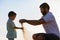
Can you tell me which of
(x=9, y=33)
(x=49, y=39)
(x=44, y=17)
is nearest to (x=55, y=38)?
(x=49, y=39)

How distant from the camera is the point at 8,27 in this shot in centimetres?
872

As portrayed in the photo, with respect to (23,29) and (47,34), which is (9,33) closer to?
(23,29)

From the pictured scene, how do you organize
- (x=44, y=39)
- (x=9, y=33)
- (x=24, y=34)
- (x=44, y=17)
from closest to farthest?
(x=44, y=39) → (x=44, y=17) → (x=24, y=34) → (x=9, y=33)

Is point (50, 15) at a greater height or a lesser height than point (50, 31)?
greater

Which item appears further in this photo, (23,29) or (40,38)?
(23,29)

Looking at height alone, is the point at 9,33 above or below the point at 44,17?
below

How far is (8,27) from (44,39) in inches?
143

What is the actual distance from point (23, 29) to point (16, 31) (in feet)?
4.79

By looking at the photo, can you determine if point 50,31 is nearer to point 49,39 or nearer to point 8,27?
point 49,39

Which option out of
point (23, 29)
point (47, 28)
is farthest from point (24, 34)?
point (47, 28)

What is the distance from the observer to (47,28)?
5.75 metres

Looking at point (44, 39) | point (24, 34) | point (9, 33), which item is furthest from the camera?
point (9, 33)

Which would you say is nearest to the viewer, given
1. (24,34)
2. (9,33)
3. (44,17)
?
(44,17)

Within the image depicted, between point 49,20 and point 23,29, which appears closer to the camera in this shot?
point 49,20
